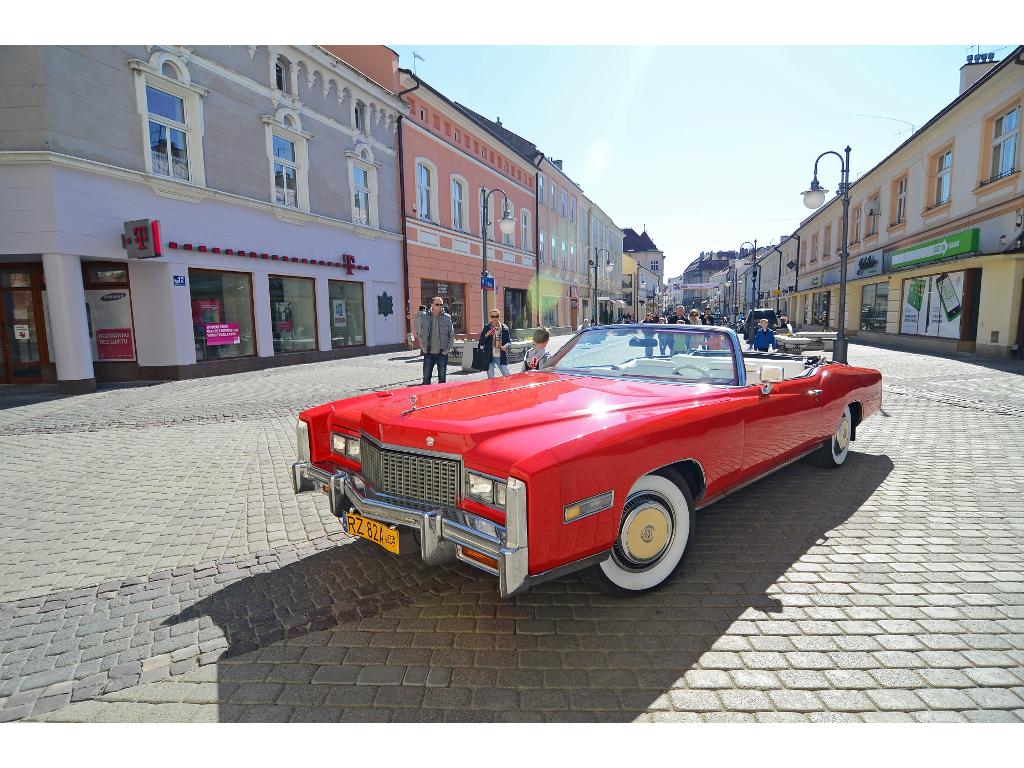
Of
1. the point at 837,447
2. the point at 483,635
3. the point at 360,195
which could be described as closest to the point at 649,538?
the point at 483,635

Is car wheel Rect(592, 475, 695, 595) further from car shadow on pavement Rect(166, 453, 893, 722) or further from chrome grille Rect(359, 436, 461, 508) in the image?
chrome grille Rect(359, 436, 461, 508)

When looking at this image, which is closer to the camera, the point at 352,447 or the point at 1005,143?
the point at 352,447

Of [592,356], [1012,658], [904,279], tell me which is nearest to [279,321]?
[592,356]

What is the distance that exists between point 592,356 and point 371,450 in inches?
80.7

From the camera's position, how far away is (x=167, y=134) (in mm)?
11969

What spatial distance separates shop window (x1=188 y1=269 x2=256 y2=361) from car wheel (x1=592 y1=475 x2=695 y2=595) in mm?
13079

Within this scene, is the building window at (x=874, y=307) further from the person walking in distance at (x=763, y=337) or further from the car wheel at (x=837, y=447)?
the car wheel at (x=837, y=447)

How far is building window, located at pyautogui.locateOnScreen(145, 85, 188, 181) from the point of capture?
38.2 ft

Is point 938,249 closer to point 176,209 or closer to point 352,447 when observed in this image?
point 352,447

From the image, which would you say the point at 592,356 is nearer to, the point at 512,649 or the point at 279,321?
the point at 512,649

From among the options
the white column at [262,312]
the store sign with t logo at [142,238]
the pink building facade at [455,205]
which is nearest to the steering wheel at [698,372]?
the store sign with t logo at [142,238]

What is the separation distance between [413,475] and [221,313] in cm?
1304

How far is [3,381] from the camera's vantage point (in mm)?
11609

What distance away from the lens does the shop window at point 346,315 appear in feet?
56.7
